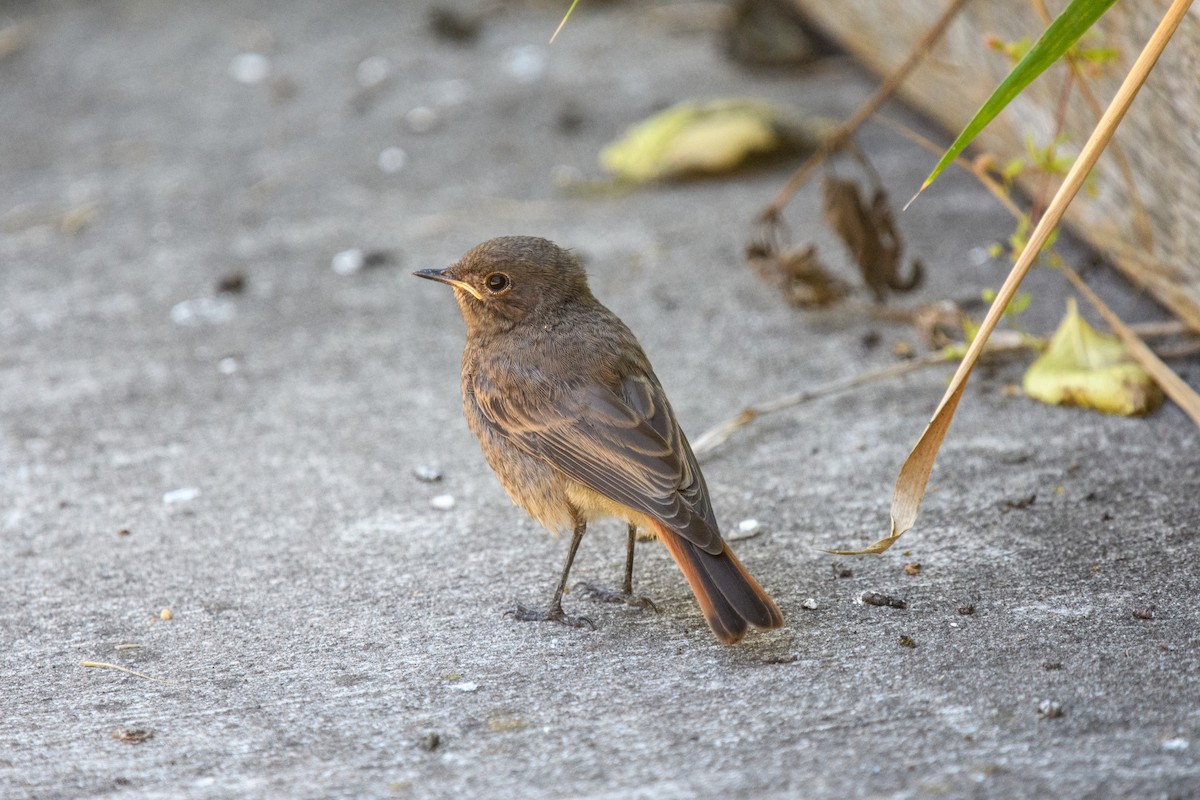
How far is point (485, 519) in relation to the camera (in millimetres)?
4062

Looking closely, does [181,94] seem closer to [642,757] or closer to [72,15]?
[72,15]

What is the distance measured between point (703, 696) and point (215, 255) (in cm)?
402

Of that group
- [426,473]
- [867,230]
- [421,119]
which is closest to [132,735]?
[426,473]

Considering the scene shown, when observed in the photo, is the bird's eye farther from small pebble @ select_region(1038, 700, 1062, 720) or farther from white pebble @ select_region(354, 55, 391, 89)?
white pebble @ select_region(354, 55, 391, 89)

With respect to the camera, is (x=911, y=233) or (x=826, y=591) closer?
(x=826, y=591)

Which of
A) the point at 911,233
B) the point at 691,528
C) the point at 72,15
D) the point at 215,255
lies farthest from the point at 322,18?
the point at 691,528

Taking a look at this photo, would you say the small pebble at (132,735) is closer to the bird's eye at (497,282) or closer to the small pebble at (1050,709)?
the bird's eye at (497,282)

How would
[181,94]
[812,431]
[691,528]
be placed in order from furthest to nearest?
[181,94] → [812,431] → [691,528]

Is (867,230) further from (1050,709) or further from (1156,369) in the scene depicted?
(1050,709)

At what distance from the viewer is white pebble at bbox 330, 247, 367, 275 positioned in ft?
19.5

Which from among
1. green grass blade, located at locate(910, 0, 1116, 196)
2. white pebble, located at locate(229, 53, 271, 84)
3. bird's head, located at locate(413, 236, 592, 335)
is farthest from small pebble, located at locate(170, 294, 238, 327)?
green grass blade, located at locate(910, 0, 1116, 196)

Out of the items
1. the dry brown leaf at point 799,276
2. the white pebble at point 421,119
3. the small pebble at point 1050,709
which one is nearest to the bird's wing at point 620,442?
the small pebble at point 1050,709

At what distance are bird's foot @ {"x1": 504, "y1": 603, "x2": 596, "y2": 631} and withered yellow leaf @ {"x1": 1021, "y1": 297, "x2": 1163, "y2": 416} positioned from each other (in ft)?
6.26

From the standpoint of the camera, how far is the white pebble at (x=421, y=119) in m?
7.48
